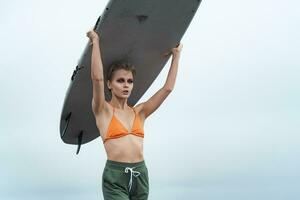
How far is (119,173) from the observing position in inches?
205

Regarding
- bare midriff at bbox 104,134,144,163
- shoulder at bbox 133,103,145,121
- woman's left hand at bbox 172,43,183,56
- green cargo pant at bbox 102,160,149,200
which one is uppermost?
woman's left hand at bbox 172,43,183,56

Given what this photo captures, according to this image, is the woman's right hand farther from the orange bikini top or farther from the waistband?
the waistband

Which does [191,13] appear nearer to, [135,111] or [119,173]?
[135,111]

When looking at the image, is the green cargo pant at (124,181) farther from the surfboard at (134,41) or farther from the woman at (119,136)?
the surfboard at (134,41)

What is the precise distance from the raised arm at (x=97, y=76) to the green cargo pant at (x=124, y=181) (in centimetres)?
59

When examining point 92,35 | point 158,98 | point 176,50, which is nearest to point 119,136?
point 158,98

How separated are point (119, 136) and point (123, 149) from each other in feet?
0.44

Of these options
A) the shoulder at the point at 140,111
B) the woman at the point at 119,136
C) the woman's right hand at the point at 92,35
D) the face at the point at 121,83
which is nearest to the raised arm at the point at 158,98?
the shoulder at the point at 140,111

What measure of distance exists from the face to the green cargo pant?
0.72 m

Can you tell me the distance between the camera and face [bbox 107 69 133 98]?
5.47 m

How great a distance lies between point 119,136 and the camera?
17.2 ft

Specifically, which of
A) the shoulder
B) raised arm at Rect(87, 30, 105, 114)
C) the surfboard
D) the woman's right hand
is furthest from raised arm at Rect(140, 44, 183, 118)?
the woman's right hand

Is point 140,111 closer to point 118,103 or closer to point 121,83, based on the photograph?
point 118,103

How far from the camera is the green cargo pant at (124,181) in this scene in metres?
5.18
